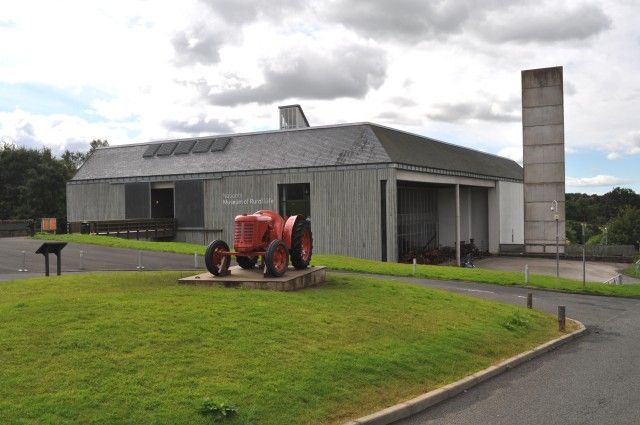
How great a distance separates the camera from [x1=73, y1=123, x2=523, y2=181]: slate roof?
42188 millimetres

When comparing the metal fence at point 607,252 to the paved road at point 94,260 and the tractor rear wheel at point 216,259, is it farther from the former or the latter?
the tractor rear wheel at point 216,259

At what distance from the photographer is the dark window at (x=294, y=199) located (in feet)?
142

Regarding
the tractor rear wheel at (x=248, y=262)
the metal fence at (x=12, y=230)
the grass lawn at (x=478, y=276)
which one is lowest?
the grass lawn at (x=478, y=276)

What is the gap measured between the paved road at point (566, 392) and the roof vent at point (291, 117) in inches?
1564

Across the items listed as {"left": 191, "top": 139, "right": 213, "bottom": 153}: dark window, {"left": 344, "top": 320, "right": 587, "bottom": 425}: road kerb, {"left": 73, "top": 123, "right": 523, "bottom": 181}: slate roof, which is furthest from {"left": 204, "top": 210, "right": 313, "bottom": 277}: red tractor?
{"left": 191, "top": 139, "right": 213, "bottom": 153}: dark window

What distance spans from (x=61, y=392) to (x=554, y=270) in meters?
41.7

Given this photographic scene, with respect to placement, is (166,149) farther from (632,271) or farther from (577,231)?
(577,231)

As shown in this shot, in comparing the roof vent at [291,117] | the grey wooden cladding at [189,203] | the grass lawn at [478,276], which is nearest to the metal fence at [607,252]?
the grass lawn at [478,276]

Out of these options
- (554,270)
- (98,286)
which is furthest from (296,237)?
(554,270)

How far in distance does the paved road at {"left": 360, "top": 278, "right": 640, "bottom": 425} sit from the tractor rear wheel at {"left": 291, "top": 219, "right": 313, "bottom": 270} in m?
6.23

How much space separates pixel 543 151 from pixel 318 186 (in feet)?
70.4

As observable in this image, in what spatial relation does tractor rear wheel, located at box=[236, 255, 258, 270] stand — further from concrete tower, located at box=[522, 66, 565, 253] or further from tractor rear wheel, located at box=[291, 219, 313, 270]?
concrete tower, located at box=[522, 66, 565, 253]

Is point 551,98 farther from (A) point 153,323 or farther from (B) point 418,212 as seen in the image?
(A) point 153,323

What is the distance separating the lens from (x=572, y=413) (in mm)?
8500
